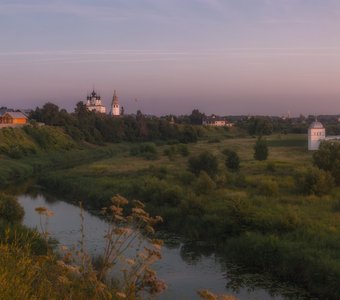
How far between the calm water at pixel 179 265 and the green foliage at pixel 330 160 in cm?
1319

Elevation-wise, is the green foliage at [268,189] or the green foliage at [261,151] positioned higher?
the green foliage at [261,151]

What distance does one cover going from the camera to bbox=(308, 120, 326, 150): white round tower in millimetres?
55812

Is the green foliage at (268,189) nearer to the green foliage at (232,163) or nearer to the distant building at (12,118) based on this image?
the green foliage at (232,163)

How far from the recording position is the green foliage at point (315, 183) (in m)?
26.2

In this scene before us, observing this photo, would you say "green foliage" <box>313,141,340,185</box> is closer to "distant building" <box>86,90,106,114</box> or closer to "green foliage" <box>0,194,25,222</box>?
"green foliage" <box>0,194,25,222</box>

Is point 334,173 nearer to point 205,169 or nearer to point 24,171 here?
point 205,169

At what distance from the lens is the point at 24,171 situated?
4609 cm

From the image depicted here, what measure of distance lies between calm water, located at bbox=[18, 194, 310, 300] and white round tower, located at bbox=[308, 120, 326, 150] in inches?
1411

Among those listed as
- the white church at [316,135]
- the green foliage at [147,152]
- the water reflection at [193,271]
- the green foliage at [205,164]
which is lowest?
the water reflection at [193,271]

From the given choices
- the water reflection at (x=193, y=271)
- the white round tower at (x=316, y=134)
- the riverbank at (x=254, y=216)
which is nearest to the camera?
the water reflection at (x=193, y=271)

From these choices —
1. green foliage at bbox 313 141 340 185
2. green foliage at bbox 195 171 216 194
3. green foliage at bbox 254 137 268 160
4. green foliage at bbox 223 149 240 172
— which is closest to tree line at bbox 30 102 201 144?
green foliage at bbox 254 137 268 160

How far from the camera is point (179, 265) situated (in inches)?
704

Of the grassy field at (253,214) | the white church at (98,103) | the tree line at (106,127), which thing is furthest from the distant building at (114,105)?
the grassy field at (253,214)

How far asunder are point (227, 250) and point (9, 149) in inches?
1645
